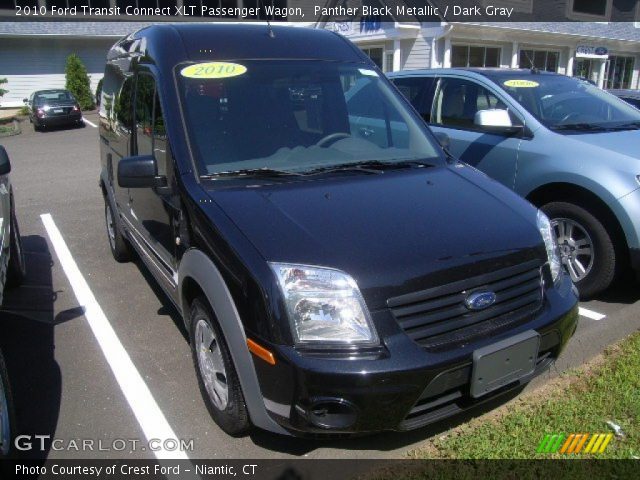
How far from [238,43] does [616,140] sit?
319 centimetres

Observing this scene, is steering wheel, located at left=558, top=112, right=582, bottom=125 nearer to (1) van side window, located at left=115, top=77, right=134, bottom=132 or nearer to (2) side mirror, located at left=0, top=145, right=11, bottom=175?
(1) van side window, located at left=115, top=77, right=134, bottom=132

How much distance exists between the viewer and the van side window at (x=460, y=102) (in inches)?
208

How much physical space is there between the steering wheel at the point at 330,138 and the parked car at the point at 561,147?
176 centimetres

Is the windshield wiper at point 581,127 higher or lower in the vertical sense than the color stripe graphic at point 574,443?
higher

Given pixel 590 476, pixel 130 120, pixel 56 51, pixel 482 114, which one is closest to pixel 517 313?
pixel 590 476

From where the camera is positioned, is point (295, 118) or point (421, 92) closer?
point (295, 118)

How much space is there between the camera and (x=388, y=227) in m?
2.55

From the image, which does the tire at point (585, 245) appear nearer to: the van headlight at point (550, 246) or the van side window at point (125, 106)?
the van headlight at point (550, 246)

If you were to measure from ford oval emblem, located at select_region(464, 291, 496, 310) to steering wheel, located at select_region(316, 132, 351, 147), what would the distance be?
56.7 inches

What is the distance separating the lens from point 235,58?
3.35 m

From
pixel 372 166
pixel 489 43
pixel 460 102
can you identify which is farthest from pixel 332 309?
pixel 489 43

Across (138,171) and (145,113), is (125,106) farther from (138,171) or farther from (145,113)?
(138,171)

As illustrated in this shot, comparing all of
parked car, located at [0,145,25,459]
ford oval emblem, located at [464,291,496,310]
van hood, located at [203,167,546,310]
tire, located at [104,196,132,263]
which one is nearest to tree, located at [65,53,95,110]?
tire, located at [104,196,132,263]

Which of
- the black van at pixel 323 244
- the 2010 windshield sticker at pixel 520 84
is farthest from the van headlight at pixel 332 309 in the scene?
the 2010 windshield sticker at pixel 520 84
